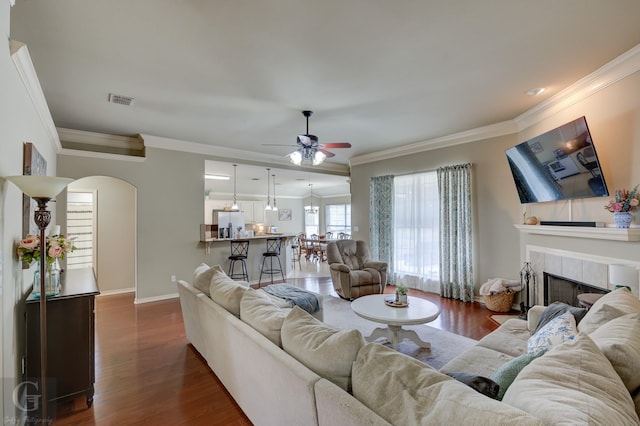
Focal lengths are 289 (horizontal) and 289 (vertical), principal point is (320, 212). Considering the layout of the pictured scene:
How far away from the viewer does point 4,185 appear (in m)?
1.75

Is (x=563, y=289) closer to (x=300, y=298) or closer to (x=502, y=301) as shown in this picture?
(x=502, y=301)

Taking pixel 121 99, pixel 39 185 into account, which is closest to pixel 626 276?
pixel 39 185

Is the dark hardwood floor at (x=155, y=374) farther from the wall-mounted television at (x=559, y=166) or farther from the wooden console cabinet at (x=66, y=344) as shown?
the wall-mounted television at (x=559, y=166)

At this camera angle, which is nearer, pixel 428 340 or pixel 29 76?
pixel 29 76

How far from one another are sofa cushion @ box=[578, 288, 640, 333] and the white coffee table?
129 centimetres

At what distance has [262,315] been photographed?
6.12 ft

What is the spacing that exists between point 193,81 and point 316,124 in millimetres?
1866

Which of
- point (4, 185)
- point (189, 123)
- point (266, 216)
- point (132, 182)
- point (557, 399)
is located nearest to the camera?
point (557, 399)

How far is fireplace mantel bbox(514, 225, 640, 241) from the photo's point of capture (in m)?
2.50

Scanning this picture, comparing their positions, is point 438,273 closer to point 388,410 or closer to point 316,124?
point 316,124

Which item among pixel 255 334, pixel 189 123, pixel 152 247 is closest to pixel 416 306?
pixel 255 334

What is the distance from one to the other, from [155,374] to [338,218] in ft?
33.7

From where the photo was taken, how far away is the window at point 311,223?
13.5 m

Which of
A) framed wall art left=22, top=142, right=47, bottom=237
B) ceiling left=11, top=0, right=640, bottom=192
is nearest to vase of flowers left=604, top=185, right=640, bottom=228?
ceiling left=11, top=0, right=640, bottom=192
